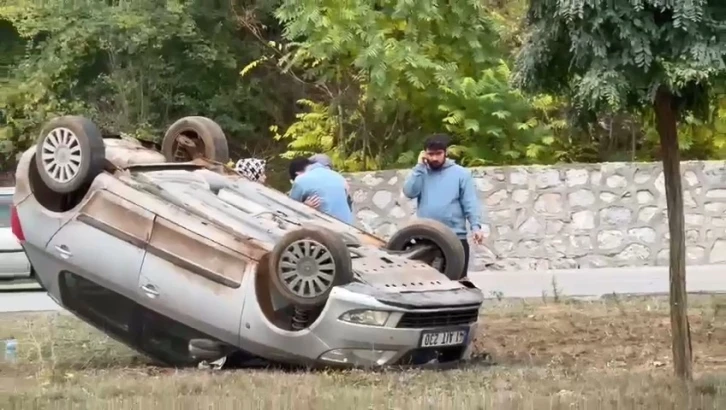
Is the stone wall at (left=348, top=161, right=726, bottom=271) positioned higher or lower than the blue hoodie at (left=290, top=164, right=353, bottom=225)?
higher

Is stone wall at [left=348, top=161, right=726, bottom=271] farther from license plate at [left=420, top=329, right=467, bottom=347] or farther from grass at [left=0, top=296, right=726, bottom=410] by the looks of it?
license plate at [left=420, top=329, right=467, bottom=347]

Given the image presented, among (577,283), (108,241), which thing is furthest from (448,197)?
(577,283)

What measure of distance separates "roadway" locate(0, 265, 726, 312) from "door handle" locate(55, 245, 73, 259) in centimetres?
517

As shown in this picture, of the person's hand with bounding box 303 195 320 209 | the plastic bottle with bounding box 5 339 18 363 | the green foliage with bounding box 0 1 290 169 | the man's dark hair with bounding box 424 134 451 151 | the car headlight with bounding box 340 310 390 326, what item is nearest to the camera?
the car headlight with bounding box 340 310 390 326

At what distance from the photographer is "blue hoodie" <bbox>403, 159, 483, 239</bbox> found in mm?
11234

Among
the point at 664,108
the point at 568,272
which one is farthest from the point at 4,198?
the point at 664,108

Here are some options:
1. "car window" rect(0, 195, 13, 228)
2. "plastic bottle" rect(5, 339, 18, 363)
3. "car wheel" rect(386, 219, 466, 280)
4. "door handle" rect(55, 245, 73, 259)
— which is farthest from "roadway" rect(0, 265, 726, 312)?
"door handle" rect(55, 245, 73, 259)

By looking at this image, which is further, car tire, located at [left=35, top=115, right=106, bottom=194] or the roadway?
the roadway

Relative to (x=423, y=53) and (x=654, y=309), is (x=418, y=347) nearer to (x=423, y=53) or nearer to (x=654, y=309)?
(x=654, y=309)

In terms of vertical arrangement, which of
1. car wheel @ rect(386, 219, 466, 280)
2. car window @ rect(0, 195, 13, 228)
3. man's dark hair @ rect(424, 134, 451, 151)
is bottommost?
car wheel @ rect(386, 219, 466, 280)

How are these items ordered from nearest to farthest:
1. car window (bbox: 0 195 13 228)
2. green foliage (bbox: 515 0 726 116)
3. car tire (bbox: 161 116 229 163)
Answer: green foliage (bbox: 515 0 726 116), car tire (bbox: 161 116 229 163), car window (bbox: 0 195 13 228)

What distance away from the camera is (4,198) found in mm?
18297

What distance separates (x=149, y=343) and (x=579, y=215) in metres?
8.33

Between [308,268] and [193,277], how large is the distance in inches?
33.9
